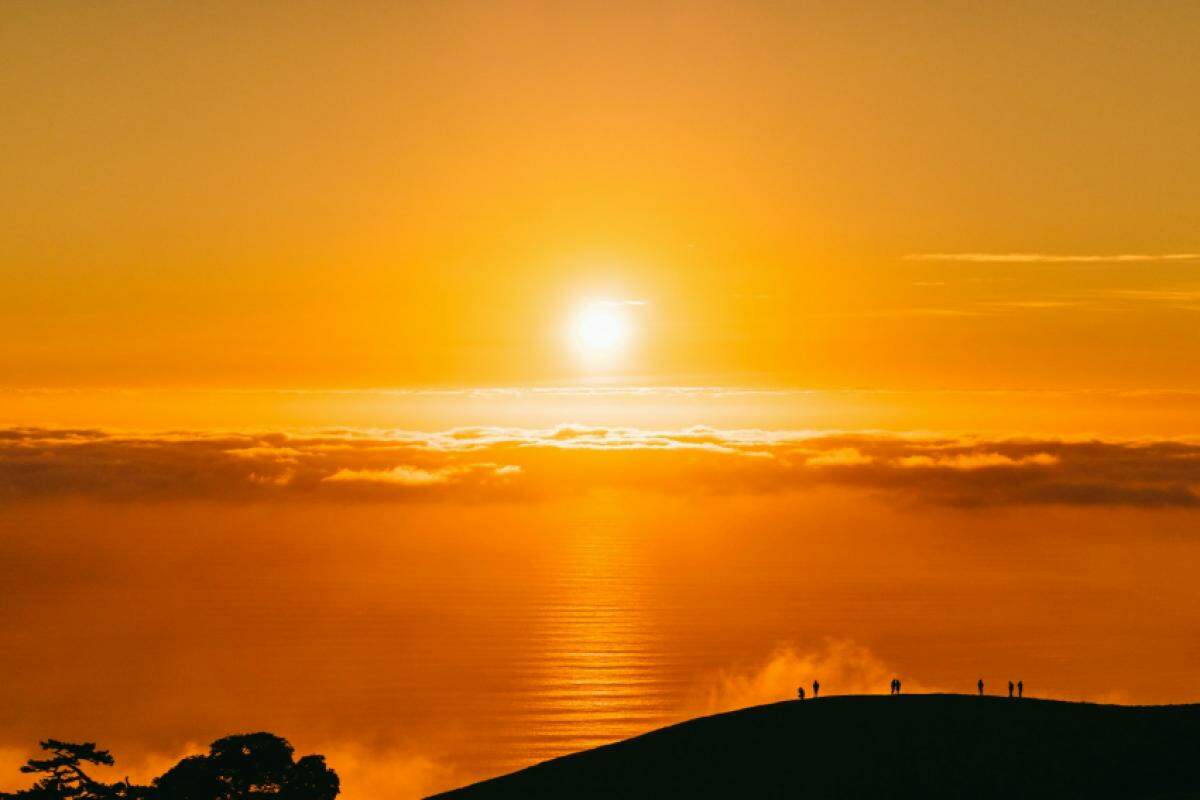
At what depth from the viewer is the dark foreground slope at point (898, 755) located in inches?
2053

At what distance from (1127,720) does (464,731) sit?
156102 mm

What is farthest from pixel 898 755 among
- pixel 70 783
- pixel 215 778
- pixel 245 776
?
pixel 70 783

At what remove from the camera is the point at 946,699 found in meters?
59.8

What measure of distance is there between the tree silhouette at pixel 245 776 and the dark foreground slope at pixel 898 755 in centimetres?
1278

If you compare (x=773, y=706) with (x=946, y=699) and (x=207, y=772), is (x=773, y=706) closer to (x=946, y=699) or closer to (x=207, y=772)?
(x=946, y=699)

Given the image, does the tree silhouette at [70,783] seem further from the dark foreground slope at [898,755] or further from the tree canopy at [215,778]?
the dark foreground slope at [898,755]

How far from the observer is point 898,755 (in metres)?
54.8

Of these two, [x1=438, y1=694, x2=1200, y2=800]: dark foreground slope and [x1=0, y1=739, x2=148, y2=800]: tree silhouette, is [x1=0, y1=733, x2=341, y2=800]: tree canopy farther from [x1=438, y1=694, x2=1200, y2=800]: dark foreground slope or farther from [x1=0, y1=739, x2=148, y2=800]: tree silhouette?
[x1=438, y1=694, x2=1200, y2=800]: dark foreground slope

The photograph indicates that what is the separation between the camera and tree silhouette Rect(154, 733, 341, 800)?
4581cm

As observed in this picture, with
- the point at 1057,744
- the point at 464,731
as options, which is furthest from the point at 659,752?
the point at 464,731

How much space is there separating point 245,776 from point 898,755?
29104mm

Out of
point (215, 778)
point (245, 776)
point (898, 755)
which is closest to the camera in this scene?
point (215, 778)

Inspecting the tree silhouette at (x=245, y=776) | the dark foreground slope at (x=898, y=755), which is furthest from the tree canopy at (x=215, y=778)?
the dark foreground slope at (x=898, y=755)

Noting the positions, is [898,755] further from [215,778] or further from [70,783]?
[70,783]
